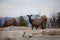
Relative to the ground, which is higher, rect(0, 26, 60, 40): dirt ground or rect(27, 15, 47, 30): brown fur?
rect(27, 15, 47, 30): brown fur

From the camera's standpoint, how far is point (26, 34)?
8.20ft

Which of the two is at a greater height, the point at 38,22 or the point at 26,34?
the point at 38,22

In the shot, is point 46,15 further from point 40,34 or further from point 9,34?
point 9,34

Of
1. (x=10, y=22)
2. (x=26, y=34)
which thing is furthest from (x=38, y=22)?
(x=10, y=22)

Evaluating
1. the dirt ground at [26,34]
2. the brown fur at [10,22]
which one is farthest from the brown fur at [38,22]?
the brown fur at [10,22]

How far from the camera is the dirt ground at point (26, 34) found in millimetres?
2486

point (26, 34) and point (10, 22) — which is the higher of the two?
point (10, 22)

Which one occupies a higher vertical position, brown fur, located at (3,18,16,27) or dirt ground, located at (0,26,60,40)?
brown fur, located at (3,18,16,27)

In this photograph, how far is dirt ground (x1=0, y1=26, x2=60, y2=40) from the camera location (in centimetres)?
249

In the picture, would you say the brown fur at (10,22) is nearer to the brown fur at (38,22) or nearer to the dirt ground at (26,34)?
the dirt ground at (26,34)

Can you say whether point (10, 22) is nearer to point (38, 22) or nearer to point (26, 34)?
point (26, 34)

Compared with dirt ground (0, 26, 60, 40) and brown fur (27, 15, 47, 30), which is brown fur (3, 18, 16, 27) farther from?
brown fur (27, 15, 47, 30)

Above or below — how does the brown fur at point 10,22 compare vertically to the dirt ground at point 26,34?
above

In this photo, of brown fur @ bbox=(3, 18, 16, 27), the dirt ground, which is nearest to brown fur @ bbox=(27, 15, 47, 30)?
the dirt ground
